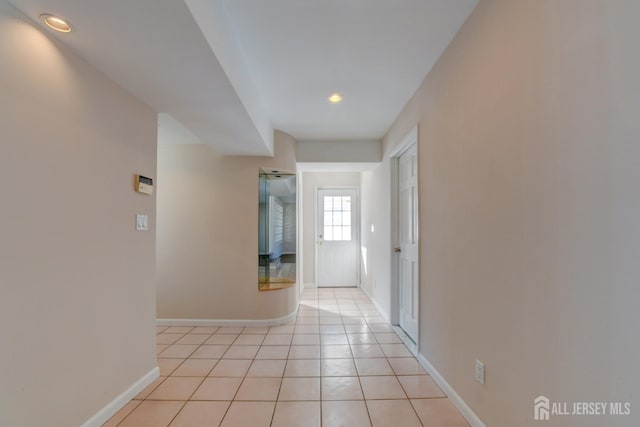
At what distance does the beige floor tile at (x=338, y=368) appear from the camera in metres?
2.43

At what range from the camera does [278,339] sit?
3.24m

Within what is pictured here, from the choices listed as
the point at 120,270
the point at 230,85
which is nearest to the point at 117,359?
the point at 120,270

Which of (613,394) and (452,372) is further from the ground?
(613,394)

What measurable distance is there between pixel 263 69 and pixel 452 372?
2616 mm

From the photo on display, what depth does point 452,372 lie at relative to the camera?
2031 millimetres

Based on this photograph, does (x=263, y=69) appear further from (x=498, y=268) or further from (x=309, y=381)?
(x=309, y=381)

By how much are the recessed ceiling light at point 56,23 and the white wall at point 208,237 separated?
2.33 m

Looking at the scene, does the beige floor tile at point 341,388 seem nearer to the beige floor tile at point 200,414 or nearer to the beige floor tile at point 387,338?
the beige floor tile at point 200,414

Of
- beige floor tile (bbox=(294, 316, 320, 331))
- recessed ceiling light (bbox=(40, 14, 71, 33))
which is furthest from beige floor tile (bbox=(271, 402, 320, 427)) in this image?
recessed ceiling light (bbox=(40, 14, 71, 33))

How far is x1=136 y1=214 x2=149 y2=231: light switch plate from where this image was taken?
2.18m

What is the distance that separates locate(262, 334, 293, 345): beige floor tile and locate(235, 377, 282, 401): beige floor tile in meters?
0.75

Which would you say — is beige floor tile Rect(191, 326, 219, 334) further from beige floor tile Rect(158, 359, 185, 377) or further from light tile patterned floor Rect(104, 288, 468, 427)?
beige floor tile Rect(158, 359, 185, 377)

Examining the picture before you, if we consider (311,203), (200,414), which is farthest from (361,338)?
(311,203)
